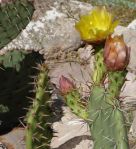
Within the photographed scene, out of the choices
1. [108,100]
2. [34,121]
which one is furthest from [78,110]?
[108,100]

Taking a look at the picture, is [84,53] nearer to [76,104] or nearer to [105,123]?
[76,104]

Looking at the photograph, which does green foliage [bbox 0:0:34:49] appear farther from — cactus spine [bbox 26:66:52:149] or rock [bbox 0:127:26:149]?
rock [bbox 0:127:26:149]

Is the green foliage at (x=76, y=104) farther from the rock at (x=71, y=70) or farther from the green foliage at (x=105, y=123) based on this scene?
the rock at (x=71, y=70)

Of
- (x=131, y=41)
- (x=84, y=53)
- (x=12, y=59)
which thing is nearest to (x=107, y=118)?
(x=12, y=59)

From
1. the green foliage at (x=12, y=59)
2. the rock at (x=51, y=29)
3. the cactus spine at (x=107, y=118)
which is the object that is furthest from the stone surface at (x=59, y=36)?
the cactus spine at (x=107, y=118)

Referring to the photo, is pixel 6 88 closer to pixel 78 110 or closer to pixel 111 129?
pixel 78 110
